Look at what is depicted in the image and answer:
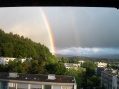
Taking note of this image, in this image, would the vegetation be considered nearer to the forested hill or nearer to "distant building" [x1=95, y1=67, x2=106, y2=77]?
the forested hill

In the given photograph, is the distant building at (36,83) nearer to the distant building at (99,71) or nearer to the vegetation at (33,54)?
the vegetation at (33,54)

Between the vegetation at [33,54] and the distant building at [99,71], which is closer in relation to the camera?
the vegetation at [33,54]

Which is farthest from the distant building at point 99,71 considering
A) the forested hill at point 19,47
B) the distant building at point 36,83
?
the distant building at point 36,83

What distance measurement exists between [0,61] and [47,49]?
172 inches

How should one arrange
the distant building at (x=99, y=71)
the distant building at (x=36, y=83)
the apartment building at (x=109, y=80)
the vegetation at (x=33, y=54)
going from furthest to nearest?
1. the distant building at (x=99, y=71)
2. the vegetation at (x=33, y=54)
3. the apartment building at (x=109, y=80)
4. the distant building at (x=36, y=83)

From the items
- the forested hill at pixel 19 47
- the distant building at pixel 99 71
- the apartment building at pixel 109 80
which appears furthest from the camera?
the distant building at pixel 99 71

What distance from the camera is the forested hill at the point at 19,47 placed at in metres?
18.9

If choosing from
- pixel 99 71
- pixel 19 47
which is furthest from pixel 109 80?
pixel 19 47

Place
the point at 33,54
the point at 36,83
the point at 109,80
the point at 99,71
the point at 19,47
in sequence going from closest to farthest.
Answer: the point at 36,83 < the point at 109,80 < the point at 33,54 < the point at 19,47 < the point at 99,71

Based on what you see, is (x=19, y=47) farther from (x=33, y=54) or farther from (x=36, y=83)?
(x=36, y=83)

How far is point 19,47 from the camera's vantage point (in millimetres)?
19484

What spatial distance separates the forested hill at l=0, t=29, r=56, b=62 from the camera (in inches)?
742

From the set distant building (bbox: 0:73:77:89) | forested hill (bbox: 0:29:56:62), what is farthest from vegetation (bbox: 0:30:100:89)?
distant building (bbox: 0:73:77:89)
